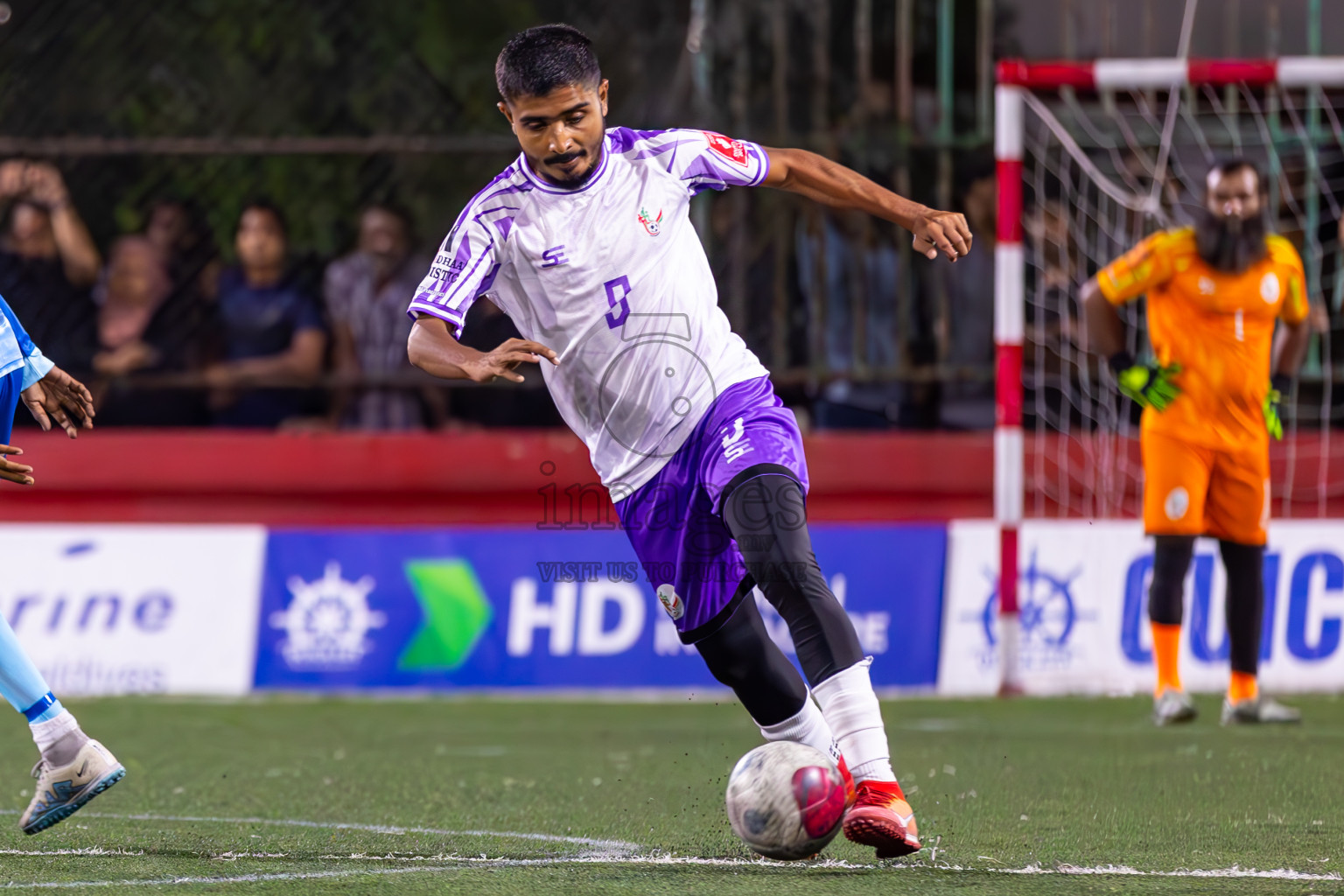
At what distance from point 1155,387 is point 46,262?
247 inches

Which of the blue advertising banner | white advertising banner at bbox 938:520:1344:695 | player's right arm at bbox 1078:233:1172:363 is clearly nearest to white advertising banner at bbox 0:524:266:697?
the blue advertising banner

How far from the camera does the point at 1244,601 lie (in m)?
7.37

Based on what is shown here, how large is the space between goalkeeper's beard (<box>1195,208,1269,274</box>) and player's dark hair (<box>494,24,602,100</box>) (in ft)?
12.5

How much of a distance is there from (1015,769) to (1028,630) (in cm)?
292

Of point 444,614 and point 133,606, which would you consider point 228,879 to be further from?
point 133,606

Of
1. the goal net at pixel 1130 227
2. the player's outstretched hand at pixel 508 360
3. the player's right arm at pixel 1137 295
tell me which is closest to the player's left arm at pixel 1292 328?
the player's right arm at pixel 1137 295

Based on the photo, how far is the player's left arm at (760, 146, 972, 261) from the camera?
4.26 meters

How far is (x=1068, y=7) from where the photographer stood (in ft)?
32.5

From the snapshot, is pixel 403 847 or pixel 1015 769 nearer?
pixel 403 847

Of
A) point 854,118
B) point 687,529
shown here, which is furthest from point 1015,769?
point 854,118

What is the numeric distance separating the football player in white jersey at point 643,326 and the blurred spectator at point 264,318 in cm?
565

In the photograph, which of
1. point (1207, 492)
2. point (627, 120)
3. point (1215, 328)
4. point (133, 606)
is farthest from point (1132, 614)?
point (133, 606)

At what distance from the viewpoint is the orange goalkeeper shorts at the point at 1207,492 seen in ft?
24.1

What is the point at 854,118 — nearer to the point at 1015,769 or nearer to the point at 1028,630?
the point at 1028,630
